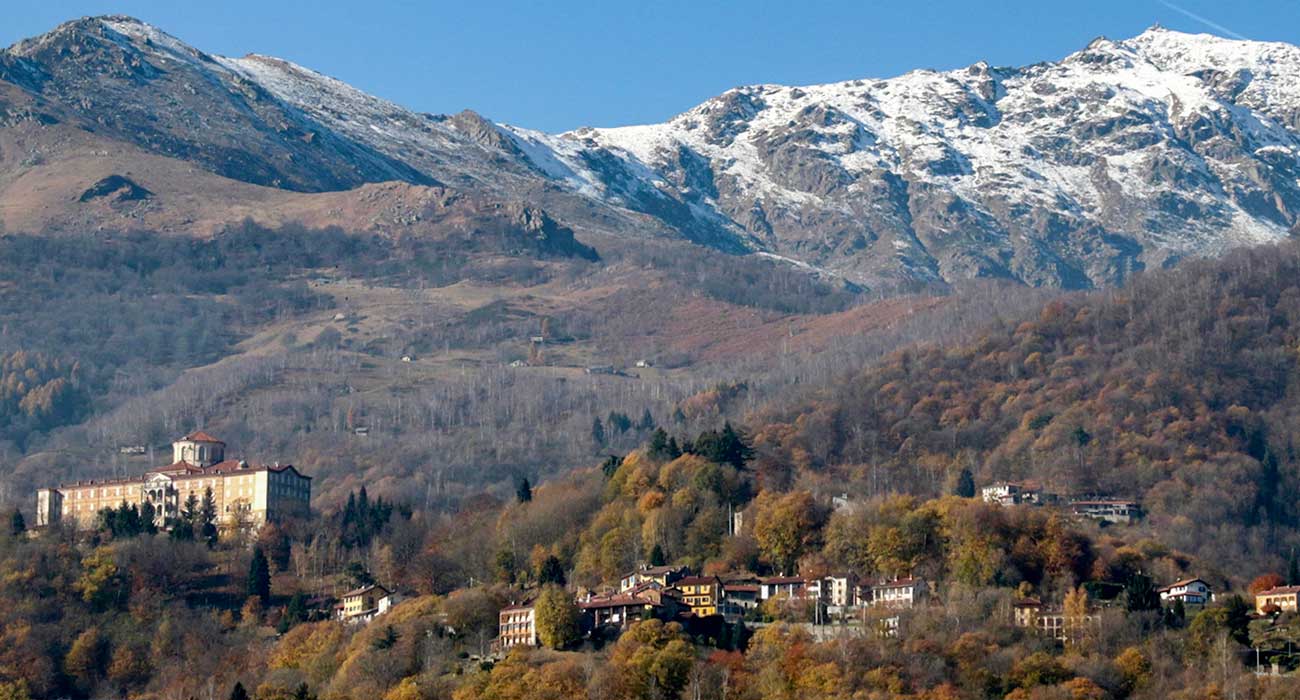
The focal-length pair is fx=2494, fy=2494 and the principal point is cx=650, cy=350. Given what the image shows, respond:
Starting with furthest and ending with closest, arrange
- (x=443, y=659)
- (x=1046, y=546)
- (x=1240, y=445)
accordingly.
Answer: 1. (x=1240, y=445)
2. (x=1046, y=546)
3. (x=443, y=659)

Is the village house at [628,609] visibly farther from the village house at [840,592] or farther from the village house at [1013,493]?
the village house at [1013,493]

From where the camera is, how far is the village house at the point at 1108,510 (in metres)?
149

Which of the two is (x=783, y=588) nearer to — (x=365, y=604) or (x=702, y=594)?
(x=702, y=594)

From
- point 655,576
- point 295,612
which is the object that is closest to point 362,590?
point 295,612

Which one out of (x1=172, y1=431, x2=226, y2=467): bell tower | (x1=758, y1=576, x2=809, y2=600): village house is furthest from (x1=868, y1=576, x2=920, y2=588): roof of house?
(x1=172, y1=431, x2=226, y2=467): bell tower

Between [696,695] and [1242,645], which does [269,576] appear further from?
[1242,645]

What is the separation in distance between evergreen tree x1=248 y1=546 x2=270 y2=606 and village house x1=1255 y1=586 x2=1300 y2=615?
51868 mm

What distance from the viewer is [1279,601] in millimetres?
116438

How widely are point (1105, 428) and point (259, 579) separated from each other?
65035mm

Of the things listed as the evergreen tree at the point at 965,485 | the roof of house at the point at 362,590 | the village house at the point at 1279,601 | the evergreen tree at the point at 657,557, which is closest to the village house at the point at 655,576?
the evergreen tree at the point at 657,557

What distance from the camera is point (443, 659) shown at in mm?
113938

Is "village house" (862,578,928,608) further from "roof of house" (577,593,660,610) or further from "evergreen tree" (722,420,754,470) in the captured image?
"evergreen tree" (722,420,754,470)

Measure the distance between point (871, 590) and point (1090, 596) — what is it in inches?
407

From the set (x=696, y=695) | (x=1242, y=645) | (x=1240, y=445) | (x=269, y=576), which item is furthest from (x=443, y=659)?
(x=1240, y=445)
